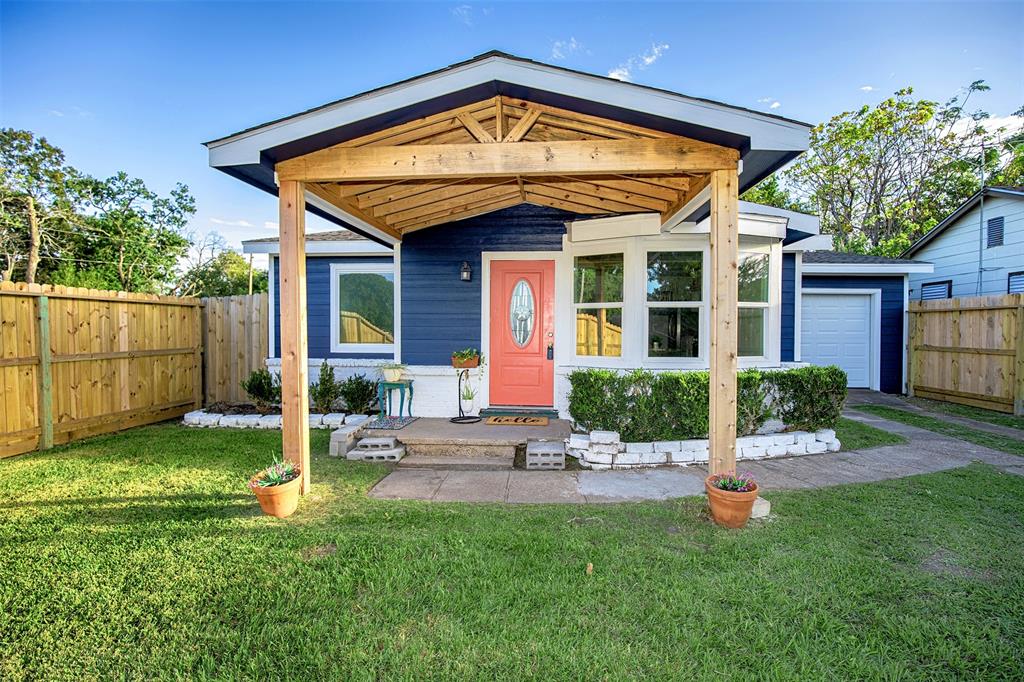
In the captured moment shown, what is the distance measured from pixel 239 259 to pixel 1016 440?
2650 cm

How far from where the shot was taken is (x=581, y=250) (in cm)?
601

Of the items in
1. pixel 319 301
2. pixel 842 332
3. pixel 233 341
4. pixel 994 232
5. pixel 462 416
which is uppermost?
pixel 994 232

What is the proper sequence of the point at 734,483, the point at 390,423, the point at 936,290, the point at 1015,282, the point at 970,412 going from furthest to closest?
the point at 936,290
the point at 1015,282
the point at 970,412
the point at 390,423
the point at 734,483

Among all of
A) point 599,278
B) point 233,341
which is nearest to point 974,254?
point 599,278

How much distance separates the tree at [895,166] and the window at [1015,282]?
267 inches

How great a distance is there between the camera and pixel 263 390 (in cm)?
671

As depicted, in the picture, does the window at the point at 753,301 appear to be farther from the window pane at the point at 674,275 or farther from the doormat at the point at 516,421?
the doormat at the point at 516,421

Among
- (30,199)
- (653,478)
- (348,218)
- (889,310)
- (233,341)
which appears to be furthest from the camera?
(30,199)

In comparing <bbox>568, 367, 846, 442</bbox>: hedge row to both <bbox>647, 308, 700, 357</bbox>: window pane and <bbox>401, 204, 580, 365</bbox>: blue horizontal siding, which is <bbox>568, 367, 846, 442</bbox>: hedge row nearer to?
<bbox>647, 308, 700, 357</bbox>: window pane

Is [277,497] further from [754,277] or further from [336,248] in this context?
[754,277]

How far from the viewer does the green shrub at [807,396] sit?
198 inches

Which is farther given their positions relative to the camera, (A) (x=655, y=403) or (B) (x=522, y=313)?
(B) (x=522, y=313)

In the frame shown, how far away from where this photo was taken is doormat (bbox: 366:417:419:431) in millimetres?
5391

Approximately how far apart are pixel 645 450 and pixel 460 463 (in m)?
1.88
